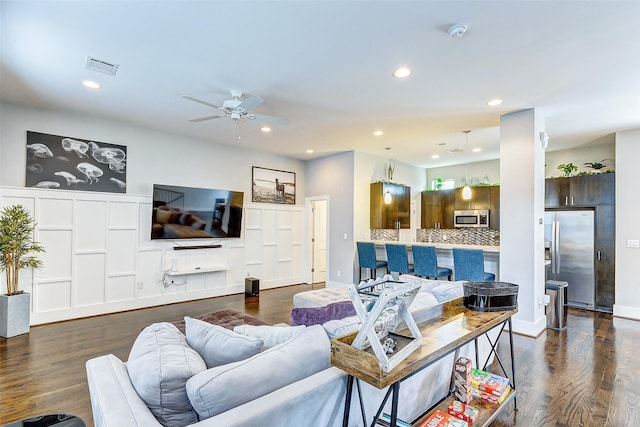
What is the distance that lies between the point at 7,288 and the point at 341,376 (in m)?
4.85

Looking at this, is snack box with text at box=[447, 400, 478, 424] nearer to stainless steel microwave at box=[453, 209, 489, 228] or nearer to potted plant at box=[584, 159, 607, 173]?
potted plant at box=[584, 159, 607, 173]

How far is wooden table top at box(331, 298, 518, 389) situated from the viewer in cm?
124

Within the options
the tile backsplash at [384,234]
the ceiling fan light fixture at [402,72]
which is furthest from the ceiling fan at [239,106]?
the tile backsplash at [384,234]

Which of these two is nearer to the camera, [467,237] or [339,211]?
[467,237]

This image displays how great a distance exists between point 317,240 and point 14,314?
5.47 metres

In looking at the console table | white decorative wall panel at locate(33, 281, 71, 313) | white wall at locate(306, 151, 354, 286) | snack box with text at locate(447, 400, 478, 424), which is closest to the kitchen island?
white wall at locate(306, 151, 354, 286)

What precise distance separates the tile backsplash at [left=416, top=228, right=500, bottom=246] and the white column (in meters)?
1.03

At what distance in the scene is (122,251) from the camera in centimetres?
511

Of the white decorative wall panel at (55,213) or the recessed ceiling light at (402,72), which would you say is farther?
the white decorative wall panel at (55,213)

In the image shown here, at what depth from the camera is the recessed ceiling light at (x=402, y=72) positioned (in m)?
3.19

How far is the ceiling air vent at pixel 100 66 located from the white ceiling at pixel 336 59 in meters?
0.07

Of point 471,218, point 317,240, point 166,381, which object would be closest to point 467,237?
point 471,218

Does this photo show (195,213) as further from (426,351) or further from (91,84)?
(426,351)

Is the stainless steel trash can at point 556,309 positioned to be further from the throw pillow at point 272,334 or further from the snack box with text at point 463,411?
the throw pillow at point 272,334
